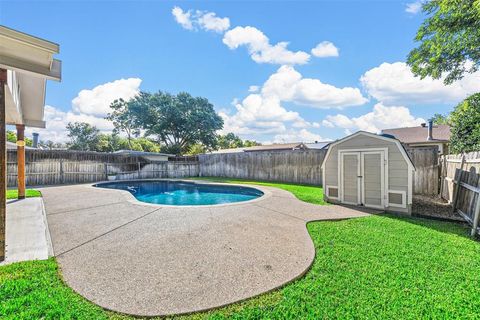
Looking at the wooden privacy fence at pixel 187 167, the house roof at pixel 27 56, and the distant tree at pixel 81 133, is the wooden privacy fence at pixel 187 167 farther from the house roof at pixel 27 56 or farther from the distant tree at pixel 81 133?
the distant tree at pixel 81 133

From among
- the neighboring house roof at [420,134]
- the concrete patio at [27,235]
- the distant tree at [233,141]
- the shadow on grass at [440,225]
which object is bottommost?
the shadow on grass at [440,225]

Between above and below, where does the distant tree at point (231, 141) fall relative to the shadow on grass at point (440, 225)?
above

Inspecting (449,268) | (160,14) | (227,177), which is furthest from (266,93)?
(449,268)

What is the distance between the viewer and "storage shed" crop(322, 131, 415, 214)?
564cm

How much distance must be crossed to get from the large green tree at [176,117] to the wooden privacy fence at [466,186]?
20930mm

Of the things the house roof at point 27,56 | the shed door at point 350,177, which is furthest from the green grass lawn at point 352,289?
the shed door at point 350,177

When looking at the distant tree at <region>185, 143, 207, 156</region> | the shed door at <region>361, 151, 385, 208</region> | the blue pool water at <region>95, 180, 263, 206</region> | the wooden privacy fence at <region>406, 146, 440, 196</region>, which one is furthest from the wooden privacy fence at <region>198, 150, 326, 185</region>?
the distant tree at <region>185, 143, 207, 156</region>

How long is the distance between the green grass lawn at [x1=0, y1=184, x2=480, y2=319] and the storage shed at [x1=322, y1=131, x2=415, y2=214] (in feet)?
7.58

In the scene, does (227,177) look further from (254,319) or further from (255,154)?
(254,319)

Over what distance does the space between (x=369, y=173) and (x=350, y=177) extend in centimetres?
52

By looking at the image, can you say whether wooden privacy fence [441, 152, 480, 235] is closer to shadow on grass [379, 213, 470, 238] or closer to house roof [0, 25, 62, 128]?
shadow on grass [379, 213, 470, 238]

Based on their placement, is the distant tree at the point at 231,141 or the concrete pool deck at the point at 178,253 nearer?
the concrete pool deck at the point at 178,253

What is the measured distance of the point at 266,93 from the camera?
16.3 meters

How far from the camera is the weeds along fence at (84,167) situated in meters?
11.4
